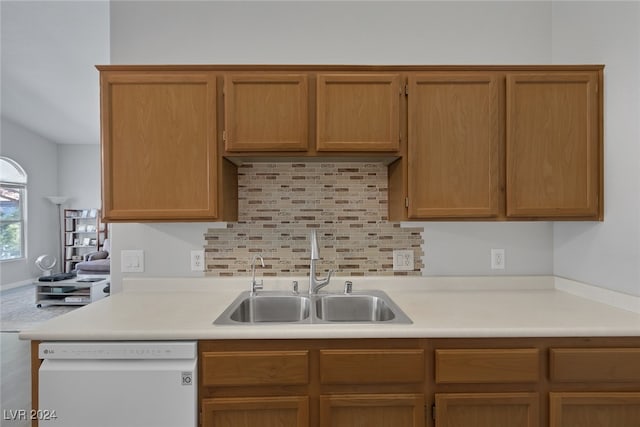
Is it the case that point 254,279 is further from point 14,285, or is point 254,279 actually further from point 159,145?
point 14,285

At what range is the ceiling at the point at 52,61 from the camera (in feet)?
11.1

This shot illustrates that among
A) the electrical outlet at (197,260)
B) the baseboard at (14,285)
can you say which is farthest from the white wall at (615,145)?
the baseboard at (14,285)

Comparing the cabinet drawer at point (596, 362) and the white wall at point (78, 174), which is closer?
the cabinet drawer at point (596, 362)

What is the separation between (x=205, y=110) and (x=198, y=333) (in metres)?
1.04

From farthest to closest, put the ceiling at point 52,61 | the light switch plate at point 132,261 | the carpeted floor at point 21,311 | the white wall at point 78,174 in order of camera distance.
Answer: the white wall at point 78,174
the carpeted floor at point 21,311
the ceiling at point 52,61
the light switch plate at point 132,261

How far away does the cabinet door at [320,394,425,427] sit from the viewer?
4.52 ft

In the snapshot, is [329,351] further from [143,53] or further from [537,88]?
[143,53]

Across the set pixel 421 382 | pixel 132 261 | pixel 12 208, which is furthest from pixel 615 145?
pixel 12 208

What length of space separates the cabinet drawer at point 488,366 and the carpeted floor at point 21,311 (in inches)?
166

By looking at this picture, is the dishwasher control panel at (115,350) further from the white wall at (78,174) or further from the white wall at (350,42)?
the white wall at (78,174)

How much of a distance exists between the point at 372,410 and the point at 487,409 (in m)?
0.46

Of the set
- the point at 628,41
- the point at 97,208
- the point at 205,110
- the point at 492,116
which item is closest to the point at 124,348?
the point at 205,110

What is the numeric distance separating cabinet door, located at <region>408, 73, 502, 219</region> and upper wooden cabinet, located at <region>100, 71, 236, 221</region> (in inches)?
39.9

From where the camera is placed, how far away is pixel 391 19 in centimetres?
210
